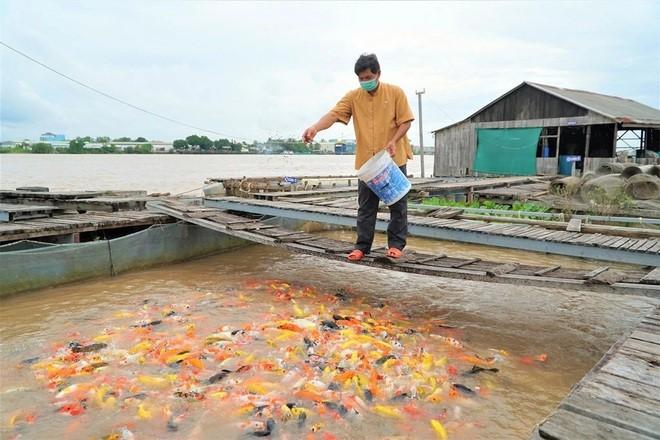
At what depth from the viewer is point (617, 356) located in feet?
11.0

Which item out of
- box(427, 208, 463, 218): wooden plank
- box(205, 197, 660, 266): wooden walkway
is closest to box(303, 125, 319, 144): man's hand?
box(205, 197, 660, 266): wooden walkway

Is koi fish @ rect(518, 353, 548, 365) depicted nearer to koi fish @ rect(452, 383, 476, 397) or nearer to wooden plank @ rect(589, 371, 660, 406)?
koi fish @ rect(452, 383, 476, 397)

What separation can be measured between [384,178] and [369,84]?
1128 millimetres

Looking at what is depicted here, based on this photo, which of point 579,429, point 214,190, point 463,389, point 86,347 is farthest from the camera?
point 214,190

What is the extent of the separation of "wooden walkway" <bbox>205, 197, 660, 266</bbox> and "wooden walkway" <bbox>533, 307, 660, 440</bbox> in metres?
3.01

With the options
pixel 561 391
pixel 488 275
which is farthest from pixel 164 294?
pixel 561 391

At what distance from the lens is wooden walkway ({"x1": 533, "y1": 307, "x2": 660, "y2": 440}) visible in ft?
7.87

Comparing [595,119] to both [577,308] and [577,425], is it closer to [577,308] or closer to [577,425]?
[577,308]

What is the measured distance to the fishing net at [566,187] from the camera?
45.8 feet

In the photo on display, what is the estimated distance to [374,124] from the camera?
573 centimetres

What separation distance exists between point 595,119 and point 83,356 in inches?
832

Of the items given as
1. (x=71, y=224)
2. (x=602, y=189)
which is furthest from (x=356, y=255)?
(x=602, y=189)

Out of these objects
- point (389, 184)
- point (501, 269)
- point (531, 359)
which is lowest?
point (531, 359)

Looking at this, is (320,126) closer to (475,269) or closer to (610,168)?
(475,269)
